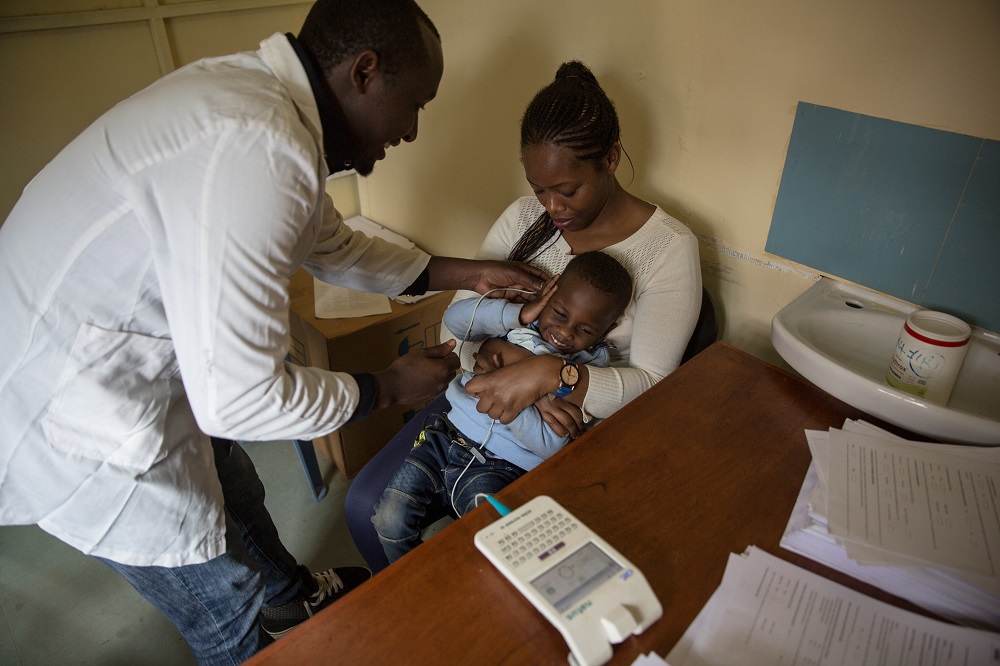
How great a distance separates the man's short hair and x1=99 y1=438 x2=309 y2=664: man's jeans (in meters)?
0.91

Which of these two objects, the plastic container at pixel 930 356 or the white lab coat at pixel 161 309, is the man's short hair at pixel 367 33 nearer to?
the white lab coat at pixel 161 309

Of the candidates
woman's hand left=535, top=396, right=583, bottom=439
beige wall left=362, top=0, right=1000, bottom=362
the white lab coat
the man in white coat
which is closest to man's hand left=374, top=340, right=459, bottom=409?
the man in white coat

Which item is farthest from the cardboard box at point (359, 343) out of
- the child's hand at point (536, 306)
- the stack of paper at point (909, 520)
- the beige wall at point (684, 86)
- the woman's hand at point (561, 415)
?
the stack of paper at point (909, 520)

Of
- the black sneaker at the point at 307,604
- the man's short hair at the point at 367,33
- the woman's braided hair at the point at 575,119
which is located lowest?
the black sneaker at the point at 307,604

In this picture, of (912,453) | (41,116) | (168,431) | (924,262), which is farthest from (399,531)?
(41,116)

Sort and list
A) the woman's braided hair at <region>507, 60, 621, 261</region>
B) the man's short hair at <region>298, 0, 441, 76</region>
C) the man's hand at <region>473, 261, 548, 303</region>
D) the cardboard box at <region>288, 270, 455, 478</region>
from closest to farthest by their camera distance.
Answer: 1. the man's short hair at <region>298, 0, 441, 76</region>
2. the woman's braided hair at <region>507, 60, 621, 261</region>
3. the man's hand at <region>473, 261, 548, 303</region>
4. the cardboard box at <region>288, 270, 455, 478</region>

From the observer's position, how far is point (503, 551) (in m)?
0.90

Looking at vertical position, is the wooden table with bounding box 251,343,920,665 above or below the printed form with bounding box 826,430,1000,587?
below

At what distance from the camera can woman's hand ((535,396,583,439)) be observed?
1.37 metres

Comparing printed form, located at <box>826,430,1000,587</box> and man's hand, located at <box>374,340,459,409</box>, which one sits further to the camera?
man's hand, located at <box>374,340,459,409</box>

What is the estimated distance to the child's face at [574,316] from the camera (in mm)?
1396

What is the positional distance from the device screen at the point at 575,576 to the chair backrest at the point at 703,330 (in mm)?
764

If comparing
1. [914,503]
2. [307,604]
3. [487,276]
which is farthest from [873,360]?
[307,604]

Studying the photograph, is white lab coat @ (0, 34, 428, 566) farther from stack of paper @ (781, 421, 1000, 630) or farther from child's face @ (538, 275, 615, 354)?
stack of paper @ (781, 421, 1000, 630)
